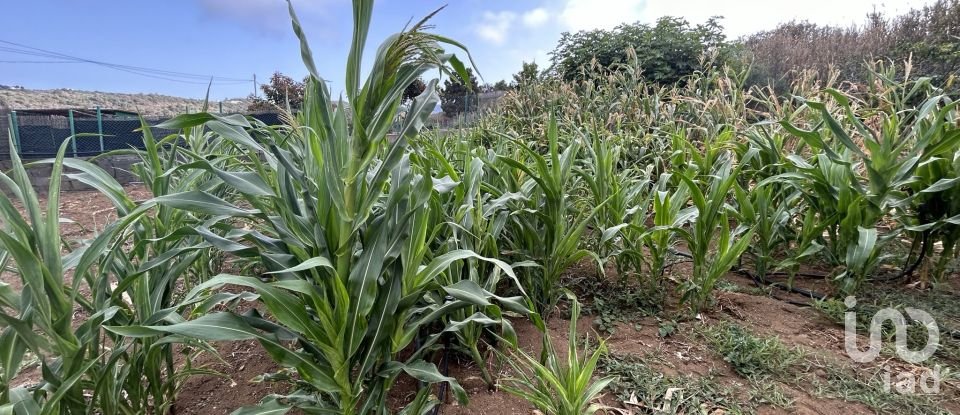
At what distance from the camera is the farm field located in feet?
3.15

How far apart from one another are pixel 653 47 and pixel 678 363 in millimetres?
9581

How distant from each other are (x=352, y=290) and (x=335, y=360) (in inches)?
7.0

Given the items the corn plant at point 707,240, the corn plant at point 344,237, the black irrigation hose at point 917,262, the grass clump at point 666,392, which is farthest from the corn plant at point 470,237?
the black irrigation hose at point 917,262

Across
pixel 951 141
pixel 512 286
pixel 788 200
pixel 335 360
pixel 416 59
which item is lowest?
pixel 512 286

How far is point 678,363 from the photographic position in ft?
4.91

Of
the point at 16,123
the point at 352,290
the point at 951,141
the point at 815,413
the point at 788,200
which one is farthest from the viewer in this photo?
the point at 16,123

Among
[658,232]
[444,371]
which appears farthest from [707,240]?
[444,371]

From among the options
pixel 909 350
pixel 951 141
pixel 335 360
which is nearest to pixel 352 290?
pixel 335 360

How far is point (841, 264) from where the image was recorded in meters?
1.89

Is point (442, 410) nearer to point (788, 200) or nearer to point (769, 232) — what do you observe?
point (769, 232)

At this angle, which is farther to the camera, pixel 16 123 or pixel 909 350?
pixel 16 123

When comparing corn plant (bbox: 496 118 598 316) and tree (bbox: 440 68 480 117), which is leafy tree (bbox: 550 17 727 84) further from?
corn plant (bbox: 496 118 598 316)

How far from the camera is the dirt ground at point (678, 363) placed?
50.9 inches

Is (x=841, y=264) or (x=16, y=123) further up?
(x=16, y=123)
